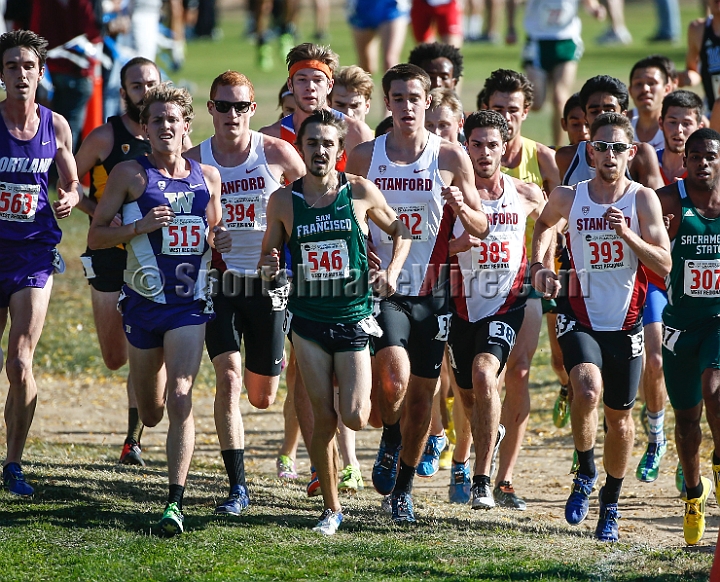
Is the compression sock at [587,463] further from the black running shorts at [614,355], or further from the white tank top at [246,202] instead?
the white tank top at [246,202]

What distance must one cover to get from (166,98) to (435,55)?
10.8 feet

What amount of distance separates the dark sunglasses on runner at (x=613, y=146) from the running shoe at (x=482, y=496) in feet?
6.97

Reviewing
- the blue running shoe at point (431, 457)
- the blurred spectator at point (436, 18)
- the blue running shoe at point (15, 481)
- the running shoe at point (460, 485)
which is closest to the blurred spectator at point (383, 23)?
the blurred spectator at point (436, 18)

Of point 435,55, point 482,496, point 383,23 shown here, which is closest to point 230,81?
point 435,55

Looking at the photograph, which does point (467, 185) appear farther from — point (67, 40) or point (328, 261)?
point (67, 40)

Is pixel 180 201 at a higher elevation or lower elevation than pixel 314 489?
higher

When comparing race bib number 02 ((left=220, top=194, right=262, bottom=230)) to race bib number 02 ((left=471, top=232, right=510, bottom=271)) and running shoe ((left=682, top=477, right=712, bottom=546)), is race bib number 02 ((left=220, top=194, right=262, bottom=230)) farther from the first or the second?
running shoe ((left=682, top=477, right=712, bottom=546))

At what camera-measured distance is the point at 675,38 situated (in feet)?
86.4

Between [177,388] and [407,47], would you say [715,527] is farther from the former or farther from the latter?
[407,47]

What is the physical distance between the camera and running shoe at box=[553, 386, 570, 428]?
9.50m

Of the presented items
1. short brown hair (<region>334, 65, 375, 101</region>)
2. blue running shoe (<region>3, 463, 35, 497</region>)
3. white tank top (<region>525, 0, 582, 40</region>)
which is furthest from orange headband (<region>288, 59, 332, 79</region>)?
white tank top (<region>525, 0, 582, 40</region>)

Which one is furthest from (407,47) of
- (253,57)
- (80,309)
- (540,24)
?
(80,309)

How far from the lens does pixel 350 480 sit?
7.89 metres

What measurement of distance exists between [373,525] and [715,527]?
2.29 meters
